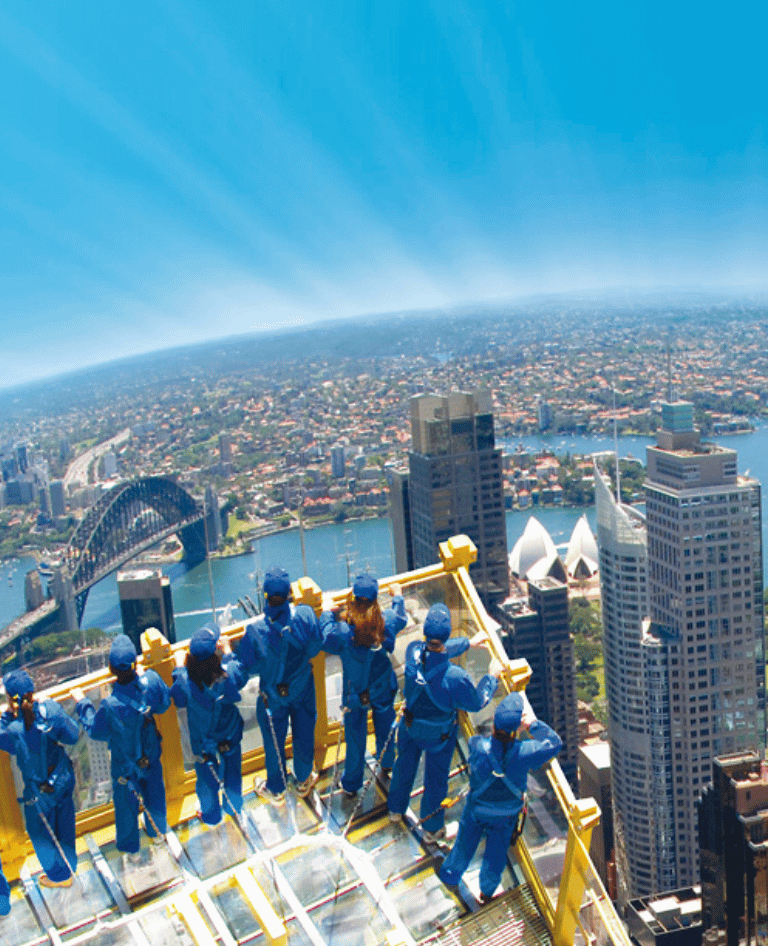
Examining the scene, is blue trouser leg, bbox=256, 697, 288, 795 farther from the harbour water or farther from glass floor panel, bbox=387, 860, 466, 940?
the harbour water

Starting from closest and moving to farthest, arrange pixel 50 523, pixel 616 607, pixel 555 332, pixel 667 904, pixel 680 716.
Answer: pixel 667 904
pixel 680 716
pixel 616 607
pixel 50 523
pixel 555 332

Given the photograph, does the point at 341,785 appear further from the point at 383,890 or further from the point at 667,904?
the point at 667,904

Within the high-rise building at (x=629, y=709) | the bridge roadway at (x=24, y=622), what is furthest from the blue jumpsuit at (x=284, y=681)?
the bridge roadway at (x=24, y=622)

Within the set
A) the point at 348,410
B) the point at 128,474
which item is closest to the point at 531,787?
the point at 128,474

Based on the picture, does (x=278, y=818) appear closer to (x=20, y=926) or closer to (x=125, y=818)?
(x=125, y=818)

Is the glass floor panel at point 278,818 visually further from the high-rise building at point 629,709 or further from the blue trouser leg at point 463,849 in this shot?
the high-rise building at point 629,709
